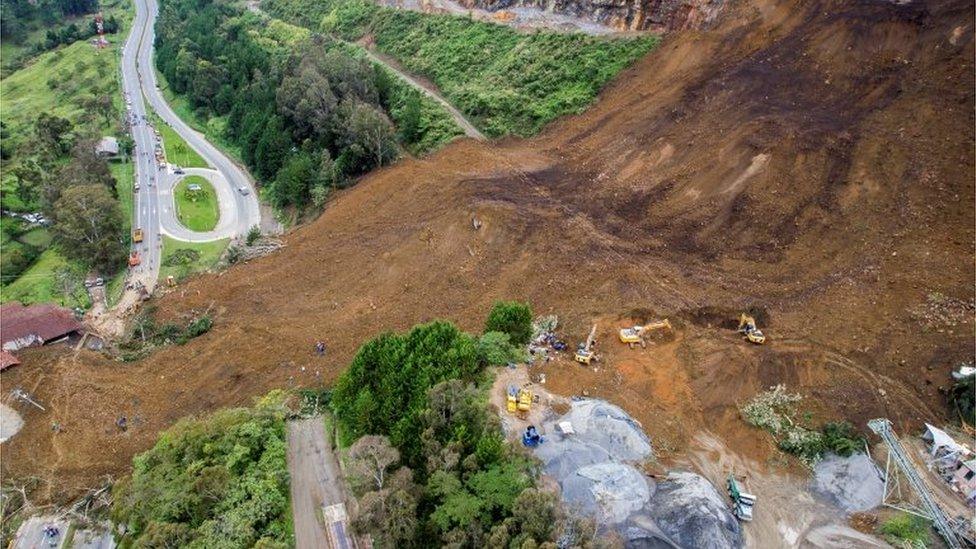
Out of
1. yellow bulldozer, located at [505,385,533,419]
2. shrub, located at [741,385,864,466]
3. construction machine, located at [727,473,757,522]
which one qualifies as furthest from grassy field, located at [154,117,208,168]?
construction machine, located at [727,473,757,522]

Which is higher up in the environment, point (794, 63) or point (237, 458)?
point (794, 63)

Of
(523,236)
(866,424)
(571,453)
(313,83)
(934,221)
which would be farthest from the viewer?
(313,83)

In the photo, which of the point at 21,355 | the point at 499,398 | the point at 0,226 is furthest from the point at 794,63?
the point at 0,226

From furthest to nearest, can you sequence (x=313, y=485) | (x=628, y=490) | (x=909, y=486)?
(x=313, y=485)
(x=909, y=486)
(x=628, y=490)

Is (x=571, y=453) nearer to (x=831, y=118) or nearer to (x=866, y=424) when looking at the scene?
(x=866, y=424)

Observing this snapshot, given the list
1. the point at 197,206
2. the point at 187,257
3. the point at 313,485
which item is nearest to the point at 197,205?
the point at 197,206

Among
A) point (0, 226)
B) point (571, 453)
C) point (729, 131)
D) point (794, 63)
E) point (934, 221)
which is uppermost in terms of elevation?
point (794, 63)

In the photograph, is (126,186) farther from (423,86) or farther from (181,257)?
(423,86)
